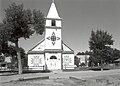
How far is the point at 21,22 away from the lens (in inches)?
1135

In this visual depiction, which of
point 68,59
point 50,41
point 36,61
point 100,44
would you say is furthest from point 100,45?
point 36,61

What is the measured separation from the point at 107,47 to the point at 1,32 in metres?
22.2

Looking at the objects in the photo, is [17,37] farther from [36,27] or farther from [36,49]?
[36,49]

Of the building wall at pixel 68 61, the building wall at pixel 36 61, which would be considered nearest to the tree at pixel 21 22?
the building wall at pixel 36 61

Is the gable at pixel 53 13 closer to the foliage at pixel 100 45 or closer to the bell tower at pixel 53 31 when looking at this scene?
the bell tower at pixel 53 31

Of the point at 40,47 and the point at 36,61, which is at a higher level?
the point at 40,47

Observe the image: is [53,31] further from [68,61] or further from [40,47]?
[68,61]

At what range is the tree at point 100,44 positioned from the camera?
130ft

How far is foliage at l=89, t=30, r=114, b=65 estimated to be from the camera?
3955cm

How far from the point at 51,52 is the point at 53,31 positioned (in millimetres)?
5096

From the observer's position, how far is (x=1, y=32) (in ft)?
92.5

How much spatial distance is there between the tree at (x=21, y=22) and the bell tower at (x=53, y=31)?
45.7 feet

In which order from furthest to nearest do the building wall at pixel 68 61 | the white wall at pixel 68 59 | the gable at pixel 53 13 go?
the white wall at pixel 68 59
the building wall at pixel 68 61
the gable at pixel 53 13

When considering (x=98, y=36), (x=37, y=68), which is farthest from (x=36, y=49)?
(x=98, y=36)
